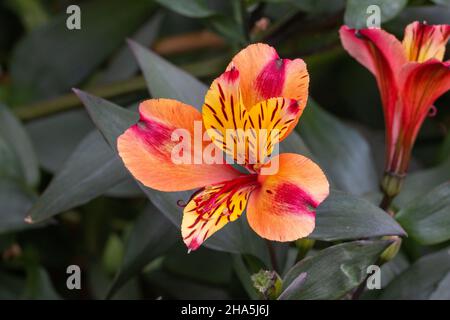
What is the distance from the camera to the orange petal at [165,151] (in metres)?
0.58

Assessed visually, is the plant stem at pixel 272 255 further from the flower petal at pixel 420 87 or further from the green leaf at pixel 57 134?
the green leaf at pixel 57 134

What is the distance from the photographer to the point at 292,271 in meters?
0.65

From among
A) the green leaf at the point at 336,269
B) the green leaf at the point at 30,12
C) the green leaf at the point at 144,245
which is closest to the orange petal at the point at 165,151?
the green leaf at the point at 336,269

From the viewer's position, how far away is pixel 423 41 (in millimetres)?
676

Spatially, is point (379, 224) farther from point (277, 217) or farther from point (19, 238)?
point (19, 238)

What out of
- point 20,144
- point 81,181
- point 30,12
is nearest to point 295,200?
point 81,181

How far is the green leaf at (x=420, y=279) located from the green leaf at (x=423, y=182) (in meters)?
0.11

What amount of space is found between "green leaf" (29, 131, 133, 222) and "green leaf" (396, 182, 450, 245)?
287mm

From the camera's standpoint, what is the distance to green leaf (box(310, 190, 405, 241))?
2.06 feet

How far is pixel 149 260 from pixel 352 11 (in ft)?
1.12

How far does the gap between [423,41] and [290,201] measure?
225 millimetres

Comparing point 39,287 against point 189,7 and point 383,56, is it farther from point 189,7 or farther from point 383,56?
point 383,56

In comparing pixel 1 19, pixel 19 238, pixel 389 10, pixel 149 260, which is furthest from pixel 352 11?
pixel 1 19
